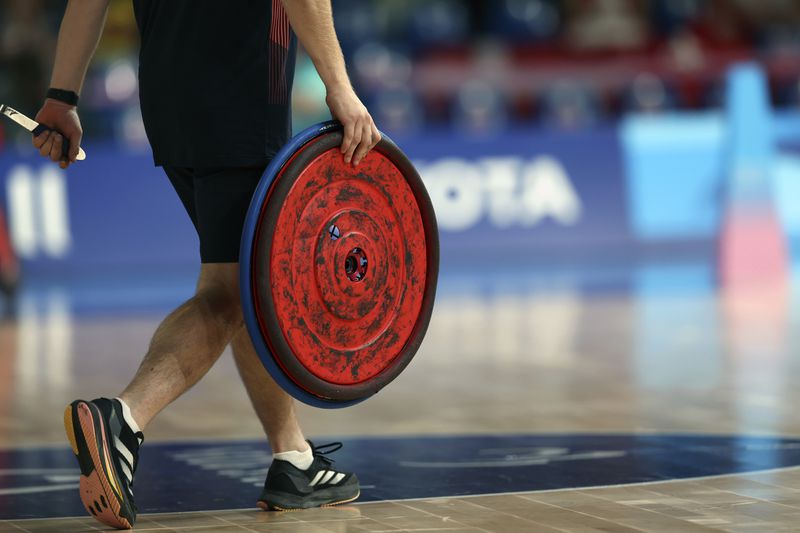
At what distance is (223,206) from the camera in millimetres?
3996

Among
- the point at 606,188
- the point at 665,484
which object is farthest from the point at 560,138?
the point at 665,484

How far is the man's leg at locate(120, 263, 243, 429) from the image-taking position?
3.89 m

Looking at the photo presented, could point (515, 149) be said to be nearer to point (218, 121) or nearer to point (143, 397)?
point (218, 121)

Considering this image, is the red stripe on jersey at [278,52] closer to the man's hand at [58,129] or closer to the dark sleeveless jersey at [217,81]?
the dark sleeveless jersey at [217,81]

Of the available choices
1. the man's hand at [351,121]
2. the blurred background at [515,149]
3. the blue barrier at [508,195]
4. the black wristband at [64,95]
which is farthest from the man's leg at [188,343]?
the blue barrier at [508,195]

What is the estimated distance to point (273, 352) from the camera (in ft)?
12.7

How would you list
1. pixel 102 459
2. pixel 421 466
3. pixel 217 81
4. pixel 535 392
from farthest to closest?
pixel 535 392, pixel 421 466, pixel 217 81, pixel 102 459

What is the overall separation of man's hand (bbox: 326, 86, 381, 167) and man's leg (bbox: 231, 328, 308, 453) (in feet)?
1.91

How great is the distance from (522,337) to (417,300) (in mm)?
4411

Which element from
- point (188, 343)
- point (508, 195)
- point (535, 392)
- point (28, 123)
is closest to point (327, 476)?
point (188, 343)

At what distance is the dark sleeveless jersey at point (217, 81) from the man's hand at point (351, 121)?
0.16 m

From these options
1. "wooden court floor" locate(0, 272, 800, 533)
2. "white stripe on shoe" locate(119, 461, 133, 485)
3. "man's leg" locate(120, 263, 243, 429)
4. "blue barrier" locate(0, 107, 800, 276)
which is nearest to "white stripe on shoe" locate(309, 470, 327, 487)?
"wooden court floor" locate(0, 272, 800, 533)

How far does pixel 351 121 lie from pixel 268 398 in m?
0.79

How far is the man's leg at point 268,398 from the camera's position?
4.16 metres
